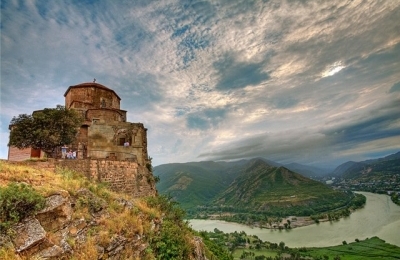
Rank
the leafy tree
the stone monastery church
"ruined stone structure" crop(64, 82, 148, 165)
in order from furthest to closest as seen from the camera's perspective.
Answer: "ruined stone structure" crop(64, 82, 148, 165) < the stone monastery church < the leafy tree

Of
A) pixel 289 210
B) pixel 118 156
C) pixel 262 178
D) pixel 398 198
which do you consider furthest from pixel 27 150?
pixel 262 178

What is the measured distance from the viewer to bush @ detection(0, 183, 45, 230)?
7082 millimetres

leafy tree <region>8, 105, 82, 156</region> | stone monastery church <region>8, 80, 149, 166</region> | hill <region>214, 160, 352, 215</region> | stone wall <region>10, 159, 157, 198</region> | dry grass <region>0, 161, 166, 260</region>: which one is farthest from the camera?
hill <region>214, 160, 352, 215</region>

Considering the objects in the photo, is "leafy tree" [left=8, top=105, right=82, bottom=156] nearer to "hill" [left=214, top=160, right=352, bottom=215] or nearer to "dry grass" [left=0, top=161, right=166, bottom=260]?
"dry grass" [left=0, top=161, right=166, bottom=260]

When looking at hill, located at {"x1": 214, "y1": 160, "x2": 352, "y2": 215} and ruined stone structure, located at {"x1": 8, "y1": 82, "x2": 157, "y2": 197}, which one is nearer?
ruined stone structure, located at {"x1": 8, "y1": 82, "x2": 157, "y2": 197}

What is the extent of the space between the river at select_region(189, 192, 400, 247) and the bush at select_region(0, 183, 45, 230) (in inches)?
3314

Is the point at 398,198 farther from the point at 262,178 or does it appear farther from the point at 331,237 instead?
the point at 262,178

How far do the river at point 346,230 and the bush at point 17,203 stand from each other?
84.2 metres

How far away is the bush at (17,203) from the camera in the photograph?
7.08 m

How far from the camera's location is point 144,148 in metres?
24.4

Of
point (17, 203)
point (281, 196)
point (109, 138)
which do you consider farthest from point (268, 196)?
point (17, 203)

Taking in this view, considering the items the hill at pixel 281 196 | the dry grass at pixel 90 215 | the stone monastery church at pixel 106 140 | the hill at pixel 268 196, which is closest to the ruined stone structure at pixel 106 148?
the stone monastery church at pixel 106 140

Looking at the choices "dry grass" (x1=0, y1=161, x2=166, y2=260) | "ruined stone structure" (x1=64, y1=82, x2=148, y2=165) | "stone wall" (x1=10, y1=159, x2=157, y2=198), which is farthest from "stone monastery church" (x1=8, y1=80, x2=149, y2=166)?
"dry grass" (x1=0, y1=161, x2=166, y2=260)

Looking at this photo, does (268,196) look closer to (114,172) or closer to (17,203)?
(114,172)
